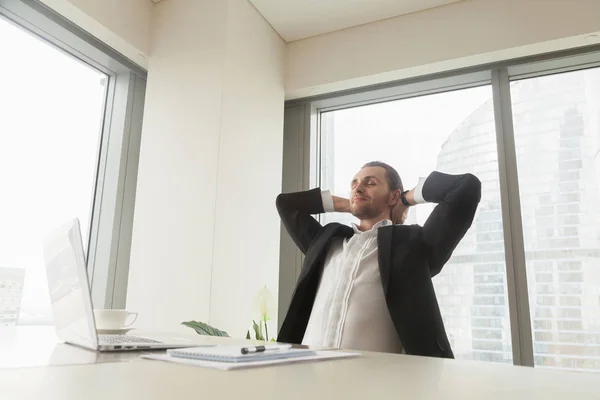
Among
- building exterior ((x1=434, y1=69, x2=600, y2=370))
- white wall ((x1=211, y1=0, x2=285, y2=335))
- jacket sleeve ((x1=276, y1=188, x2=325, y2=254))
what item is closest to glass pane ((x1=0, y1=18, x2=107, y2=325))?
white wall ((x1=211, y1=0, x2=285, y2=335))

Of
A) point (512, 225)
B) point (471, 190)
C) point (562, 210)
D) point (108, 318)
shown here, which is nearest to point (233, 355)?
point (108, 318)

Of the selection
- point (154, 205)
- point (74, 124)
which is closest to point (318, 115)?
point (154, 205)

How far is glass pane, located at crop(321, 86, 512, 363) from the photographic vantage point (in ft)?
7.57

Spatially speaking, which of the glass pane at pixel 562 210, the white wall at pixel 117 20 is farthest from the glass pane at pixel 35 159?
the glass pane at pixel 562 210

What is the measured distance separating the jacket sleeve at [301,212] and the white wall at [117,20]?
1.19 meters

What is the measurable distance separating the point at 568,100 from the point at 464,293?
1114 millimetres

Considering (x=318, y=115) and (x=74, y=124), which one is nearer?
(x=74, y=124)

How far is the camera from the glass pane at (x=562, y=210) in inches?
84.4

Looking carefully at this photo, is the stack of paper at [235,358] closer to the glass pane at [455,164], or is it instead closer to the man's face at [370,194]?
the man's face at [370,194]

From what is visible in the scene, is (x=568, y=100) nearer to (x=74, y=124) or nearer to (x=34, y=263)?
(x=74, y=124)

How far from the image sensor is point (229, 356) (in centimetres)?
54

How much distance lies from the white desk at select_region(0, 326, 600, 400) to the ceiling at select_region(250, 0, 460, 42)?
2.36 metres

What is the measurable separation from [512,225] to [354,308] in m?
1.17

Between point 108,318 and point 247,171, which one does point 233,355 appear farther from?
point 247,171
